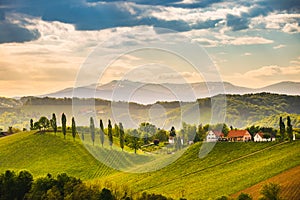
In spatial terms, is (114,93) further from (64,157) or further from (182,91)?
(64,157)

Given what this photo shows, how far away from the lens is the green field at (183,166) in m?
55.3

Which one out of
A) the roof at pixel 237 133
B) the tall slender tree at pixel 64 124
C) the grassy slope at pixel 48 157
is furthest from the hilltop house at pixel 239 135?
the tall slender tree at pixel 64 124

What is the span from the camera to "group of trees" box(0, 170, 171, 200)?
140 ft

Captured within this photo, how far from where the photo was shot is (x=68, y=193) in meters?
45.1

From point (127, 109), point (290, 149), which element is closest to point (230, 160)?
point (290, 149)

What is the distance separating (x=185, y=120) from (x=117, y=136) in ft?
63.0

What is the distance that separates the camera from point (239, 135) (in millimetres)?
76250

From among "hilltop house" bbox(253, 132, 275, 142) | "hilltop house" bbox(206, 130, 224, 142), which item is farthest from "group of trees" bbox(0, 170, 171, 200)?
"hilltop house" bbox(253, 132, 275, 142)

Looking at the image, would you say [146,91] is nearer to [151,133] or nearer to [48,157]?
[151,133]

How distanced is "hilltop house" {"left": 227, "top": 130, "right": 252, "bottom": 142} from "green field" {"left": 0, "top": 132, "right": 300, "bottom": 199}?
12.3ft

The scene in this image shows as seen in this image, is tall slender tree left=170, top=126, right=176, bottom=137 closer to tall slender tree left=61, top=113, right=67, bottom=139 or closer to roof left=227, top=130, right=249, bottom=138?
roof left=227, top=130, right=249, bottom=138

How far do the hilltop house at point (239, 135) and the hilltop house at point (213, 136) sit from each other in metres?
1.93

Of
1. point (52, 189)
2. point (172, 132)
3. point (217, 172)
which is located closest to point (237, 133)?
point (217, 172)

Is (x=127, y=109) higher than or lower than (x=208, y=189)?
higher
